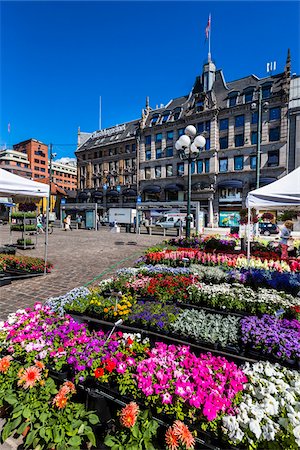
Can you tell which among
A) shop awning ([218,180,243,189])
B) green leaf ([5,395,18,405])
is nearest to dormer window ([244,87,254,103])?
shop awning ([218,180,243,189])

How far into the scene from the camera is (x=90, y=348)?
2.61m

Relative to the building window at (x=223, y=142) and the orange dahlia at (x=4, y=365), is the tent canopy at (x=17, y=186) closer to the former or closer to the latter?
the orange dahlia at (x=4, y=365)

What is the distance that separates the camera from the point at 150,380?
212 cm

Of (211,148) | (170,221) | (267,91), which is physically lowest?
(170,221)

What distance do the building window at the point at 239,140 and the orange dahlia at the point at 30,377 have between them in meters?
37.8

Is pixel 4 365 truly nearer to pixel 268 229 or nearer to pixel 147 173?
pixel 268 229

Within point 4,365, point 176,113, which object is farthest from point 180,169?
point 4,365

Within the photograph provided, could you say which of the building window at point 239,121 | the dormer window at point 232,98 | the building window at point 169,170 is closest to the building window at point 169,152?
the building window at point 169,170

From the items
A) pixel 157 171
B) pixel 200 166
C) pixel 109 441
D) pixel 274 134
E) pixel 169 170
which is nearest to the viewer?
pixel 109 441

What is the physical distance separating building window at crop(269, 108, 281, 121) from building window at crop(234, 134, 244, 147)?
167 inches

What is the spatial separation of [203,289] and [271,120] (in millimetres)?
35483

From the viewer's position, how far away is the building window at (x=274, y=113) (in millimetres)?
31594

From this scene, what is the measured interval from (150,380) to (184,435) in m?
0.49

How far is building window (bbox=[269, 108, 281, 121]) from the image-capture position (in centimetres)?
3159
